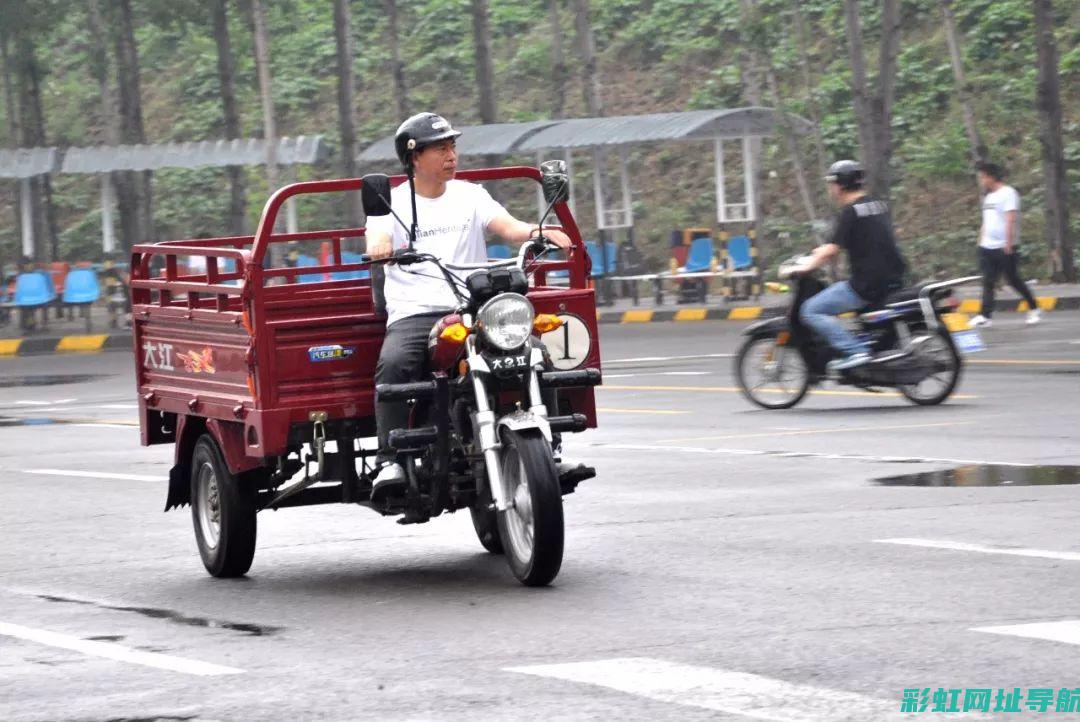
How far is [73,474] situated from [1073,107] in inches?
1097

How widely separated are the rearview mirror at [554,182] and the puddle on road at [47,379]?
1745cm

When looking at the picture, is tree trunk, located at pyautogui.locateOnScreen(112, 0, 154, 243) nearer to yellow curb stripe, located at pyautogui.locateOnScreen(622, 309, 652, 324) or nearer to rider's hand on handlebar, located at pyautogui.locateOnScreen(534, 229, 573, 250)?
yellow curb stripe, located at pyautogui.locateOnScreen(622, 309, 652, 324)

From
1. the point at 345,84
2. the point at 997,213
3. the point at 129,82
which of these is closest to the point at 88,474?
the point at 997,213

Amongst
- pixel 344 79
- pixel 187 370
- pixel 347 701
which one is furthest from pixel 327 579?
pixel 344 79

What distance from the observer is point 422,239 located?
9133 millimetres

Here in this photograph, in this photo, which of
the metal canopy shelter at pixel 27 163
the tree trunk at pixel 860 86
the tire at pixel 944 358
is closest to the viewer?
the tire at pixel 944 358

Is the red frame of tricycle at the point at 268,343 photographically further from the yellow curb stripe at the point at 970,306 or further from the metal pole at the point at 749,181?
the metal pole at the point at 749,181

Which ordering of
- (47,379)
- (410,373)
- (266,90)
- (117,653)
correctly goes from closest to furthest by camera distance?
1. (117,653)
2. (410,373)
3. (47,379)
4. (266,90)

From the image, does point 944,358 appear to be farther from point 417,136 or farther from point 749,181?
point 749,181

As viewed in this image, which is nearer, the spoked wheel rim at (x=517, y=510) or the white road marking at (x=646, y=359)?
the spoked wheel rim at (x=517, y=510)

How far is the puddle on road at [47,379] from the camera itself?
2581cm

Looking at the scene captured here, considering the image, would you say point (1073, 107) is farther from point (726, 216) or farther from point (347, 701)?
point (347, 701)

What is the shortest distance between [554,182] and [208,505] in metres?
2.28

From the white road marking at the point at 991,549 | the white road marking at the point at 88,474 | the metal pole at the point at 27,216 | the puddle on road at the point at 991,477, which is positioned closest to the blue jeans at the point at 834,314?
the puddle on road at the point at 991,477
